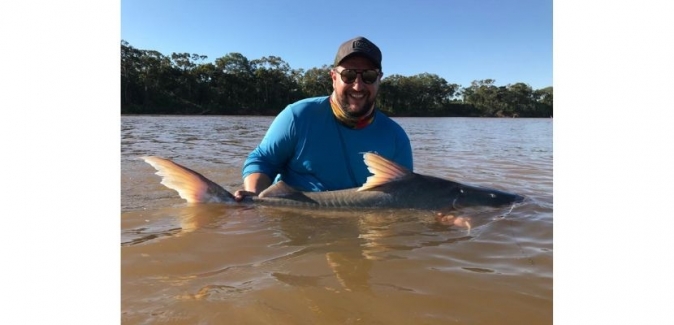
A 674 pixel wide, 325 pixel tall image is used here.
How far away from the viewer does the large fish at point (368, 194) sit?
336cm

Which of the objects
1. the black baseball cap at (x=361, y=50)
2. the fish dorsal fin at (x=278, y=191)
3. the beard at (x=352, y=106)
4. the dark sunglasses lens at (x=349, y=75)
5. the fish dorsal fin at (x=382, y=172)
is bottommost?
the fish dorsal fin at (x=278, y=191)

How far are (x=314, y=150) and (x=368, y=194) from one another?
0.62m

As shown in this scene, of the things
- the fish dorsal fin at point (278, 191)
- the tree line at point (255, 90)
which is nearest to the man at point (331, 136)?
the fish dorsal fin at point (278, 191)

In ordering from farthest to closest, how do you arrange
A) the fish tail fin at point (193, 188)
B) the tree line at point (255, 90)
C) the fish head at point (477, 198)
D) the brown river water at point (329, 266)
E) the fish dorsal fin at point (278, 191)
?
the tree line at point (255, 90)
the fish head at point (477, 198)
the fish dorsal fin at point (278, 191)
the fish tail fin at point (193, 188)
the brown river water at point (329, 266)

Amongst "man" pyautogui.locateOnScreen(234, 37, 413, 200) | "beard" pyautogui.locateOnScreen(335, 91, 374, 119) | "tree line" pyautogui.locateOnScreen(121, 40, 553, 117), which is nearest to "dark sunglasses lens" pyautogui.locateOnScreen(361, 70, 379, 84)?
"man" pyautogui.locateOnScreen(234, 37, 413, 200)

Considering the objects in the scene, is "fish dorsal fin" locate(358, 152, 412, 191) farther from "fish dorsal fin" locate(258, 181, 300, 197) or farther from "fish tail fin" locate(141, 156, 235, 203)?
"fish tail fin" locate(141, 156, 235, 203)

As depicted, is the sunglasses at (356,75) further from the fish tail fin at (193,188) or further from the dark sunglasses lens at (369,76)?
the fish tail fin at (193,188)

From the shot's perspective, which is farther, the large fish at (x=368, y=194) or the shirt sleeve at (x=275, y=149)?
the shirt sleeve at (x=275, y=149)

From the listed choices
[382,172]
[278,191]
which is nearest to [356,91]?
[382,172]

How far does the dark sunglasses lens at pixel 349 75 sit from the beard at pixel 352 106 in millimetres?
110

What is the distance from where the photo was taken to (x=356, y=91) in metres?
3.64

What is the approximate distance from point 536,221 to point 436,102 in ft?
130

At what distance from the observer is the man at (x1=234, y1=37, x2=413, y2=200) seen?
363 centimetres
